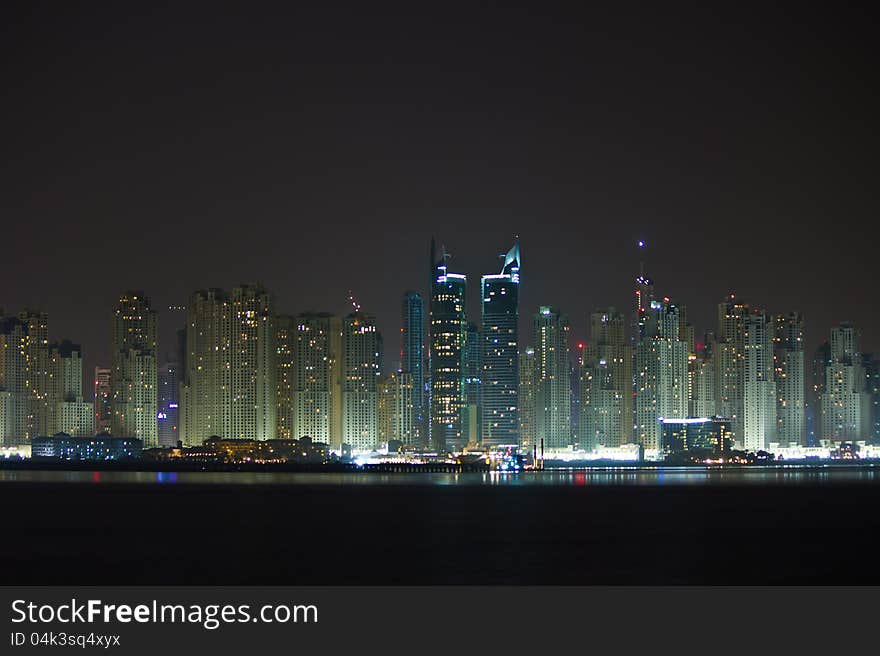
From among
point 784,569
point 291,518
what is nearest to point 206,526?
point 291,518

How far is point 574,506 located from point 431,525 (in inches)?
859

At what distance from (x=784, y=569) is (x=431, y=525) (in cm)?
2601
